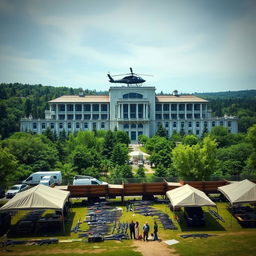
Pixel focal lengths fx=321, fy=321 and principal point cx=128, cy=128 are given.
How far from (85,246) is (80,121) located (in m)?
92.2

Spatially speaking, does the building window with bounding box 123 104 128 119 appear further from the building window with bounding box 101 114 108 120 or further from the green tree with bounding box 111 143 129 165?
the green tree with bounding box 111 143 129 165

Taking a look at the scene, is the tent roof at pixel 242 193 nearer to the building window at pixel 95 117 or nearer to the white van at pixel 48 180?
the white van at pixel 48 180

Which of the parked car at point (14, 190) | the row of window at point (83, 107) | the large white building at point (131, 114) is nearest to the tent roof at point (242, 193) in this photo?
the parked car at point (14, 190)

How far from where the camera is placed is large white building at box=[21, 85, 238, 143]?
346ft

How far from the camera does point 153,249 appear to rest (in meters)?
16.2

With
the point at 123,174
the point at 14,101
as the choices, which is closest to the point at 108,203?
the point at 123,174

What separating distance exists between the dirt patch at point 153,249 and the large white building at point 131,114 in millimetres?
84515

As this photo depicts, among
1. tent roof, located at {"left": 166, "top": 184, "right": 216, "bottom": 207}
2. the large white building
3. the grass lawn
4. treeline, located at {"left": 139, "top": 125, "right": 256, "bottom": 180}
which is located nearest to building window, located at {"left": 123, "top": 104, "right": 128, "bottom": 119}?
the large white building

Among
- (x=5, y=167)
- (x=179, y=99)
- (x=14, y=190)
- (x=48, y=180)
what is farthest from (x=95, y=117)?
(x=14, y=190)

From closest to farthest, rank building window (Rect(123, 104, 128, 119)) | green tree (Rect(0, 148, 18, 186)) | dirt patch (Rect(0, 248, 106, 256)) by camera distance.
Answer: dirt patch (Rect(0, 248, 106, 256)), green tree (Rect(0, 148, 18, 186)), building window (Rect(123, 104, 128, 119))

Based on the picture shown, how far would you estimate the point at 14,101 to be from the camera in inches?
6053

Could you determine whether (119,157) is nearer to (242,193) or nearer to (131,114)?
(242,193)

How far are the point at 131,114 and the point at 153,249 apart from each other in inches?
3611

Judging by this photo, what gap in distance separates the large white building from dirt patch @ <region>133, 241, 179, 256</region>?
84.5 metres
